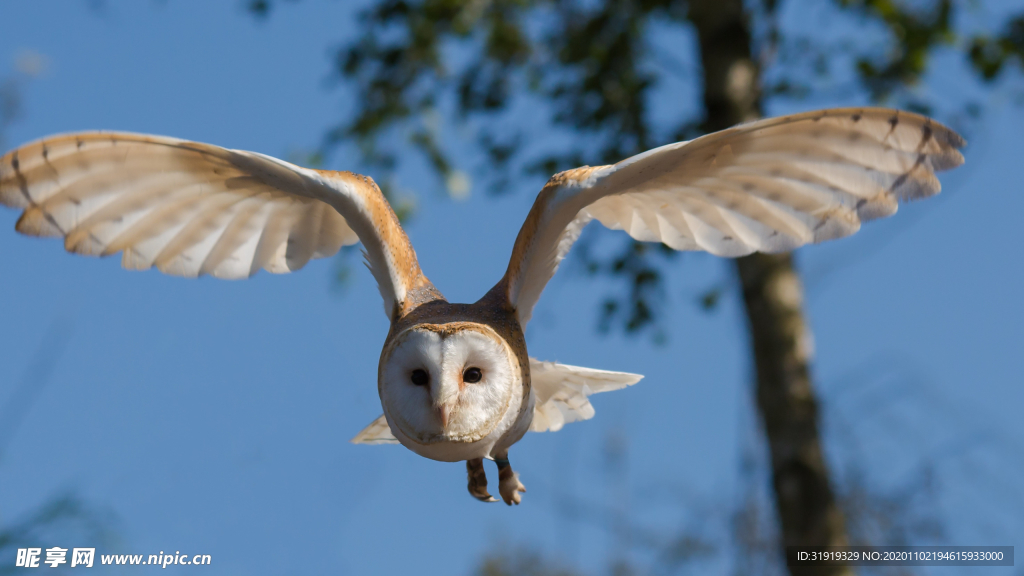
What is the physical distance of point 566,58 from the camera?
5535mm

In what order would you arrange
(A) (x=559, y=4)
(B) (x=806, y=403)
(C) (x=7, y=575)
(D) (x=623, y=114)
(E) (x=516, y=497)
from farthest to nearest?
(A) (x=559, y=4) < (D) (x=623, y=114) < (B) (x=806, y=403) < (C) (x=7, y=575) < (E) (x=516, y=497)

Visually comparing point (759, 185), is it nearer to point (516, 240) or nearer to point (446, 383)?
point (516, 240)

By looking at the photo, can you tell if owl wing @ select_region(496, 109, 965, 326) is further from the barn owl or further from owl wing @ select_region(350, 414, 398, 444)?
owl wing @ select_region(350, 414, 398, 444)

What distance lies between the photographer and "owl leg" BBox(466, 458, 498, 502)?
217 cm

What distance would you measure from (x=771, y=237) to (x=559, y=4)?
3.94 metres

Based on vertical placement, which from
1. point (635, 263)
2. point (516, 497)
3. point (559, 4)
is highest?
point (559, 4)

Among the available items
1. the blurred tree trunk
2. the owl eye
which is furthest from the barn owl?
the blurred tree trunk

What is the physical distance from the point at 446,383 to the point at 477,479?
1.24ft

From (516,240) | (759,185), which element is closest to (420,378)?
(516,240)

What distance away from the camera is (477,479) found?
7.18 feet

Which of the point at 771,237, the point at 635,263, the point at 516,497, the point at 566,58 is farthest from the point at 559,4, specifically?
the point at 516,497

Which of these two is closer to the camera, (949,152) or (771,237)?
(949,152)

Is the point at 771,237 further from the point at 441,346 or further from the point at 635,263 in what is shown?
the point at 635,263

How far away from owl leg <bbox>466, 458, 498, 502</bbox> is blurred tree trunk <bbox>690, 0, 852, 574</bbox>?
2563mm
